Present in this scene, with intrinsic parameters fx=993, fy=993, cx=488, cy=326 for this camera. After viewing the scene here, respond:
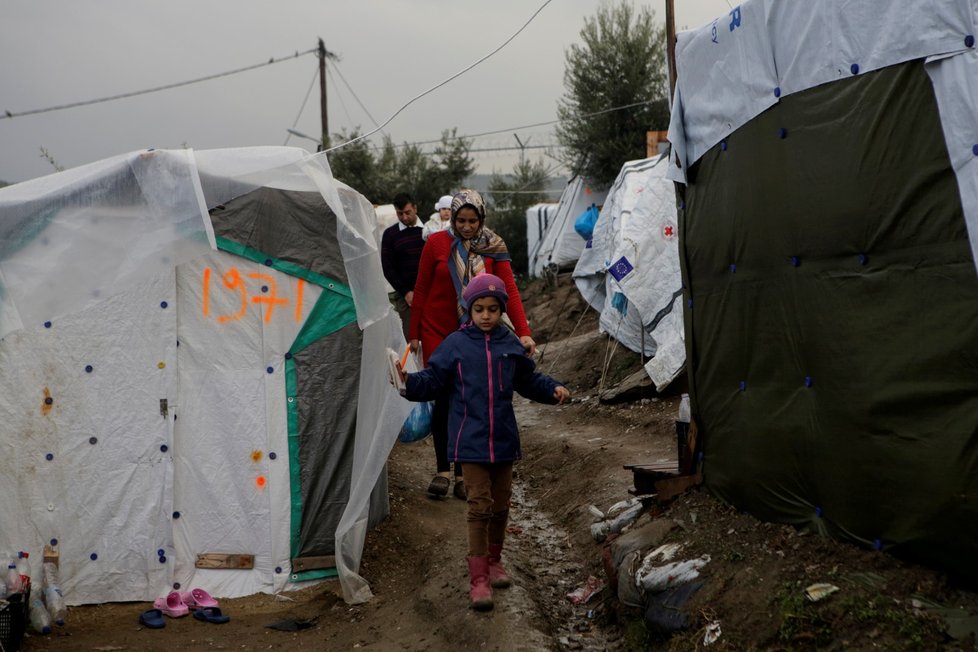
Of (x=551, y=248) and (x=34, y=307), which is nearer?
(x=34, y=307)

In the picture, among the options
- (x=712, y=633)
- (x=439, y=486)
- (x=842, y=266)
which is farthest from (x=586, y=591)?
(x=842, y=266)

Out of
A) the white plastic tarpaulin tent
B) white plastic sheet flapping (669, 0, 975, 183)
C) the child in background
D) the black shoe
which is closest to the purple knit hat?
the child in background

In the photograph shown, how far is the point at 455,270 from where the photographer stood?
6168mm

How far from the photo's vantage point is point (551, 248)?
21.7 meters

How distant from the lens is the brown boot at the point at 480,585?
4.76m

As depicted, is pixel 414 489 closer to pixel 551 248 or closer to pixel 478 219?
Answer: pixel 478 219

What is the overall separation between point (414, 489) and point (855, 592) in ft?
13.5

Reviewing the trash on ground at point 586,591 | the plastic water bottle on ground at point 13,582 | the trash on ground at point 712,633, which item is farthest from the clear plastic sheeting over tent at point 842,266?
the plastic water bottle on ground at point 13,582

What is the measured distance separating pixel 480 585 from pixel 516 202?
87.7 feet

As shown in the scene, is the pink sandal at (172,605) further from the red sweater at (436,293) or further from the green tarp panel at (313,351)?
the red sweater at (436,293)

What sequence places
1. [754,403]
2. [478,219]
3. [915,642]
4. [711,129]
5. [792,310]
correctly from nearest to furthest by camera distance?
[915,642], [792,310], [754,403], [711,129], [478,219]

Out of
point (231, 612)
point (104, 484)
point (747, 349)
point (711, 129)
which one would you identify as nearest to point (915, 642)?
point (747, 349)

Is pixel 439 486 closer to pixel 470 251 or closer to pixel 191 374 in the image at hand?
pixel 470 251

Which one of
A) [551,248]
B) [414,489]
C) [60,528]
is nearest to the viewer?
[60,528]
